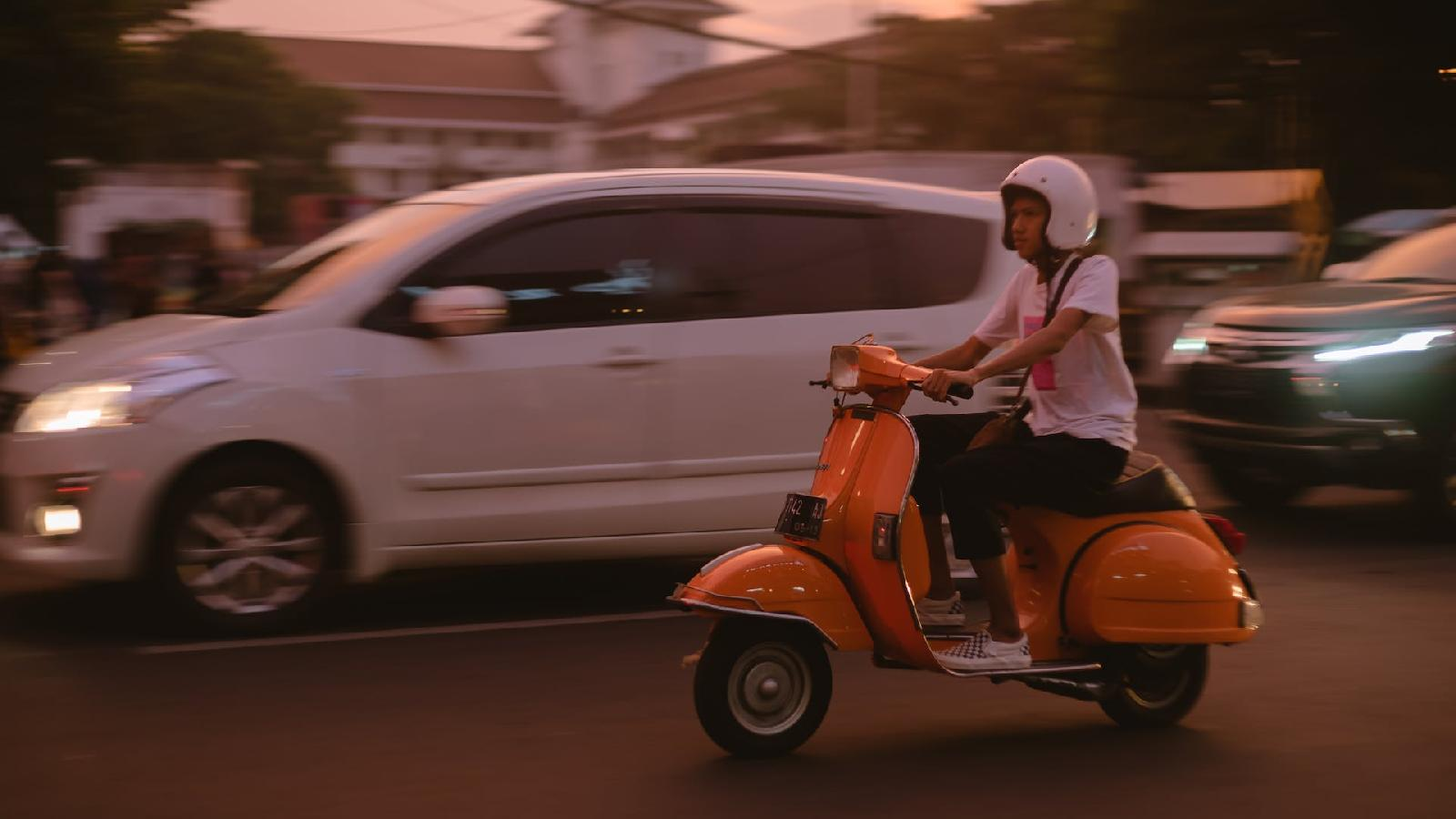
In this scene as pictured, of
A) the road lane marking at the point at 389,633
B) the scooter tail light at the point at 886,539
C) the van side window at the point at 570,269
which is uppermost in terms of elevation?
the van side window at the point at 570,269

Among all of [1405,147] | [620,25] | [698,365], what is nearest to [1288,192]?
[1405,147]

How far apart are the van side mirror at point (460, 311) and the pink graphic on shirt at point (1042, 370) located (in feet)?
7.79

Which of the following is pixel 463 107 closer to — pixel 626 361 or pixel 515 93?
pixel 515 93

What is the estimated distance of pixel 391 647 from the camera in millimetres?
6320

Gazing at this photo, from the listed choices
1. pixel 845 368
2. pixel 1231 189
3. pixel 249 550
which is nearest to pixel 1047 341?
pixel 845 368

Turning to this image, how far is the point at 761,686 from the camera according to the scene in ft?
15.6

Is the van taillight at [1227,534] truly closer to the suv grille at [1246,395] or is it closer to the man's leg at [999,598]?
the man's leg at [999,598]

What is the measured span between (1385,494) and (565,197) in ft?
20.2

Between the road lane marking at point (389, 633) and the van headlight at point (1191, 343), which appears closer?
the road lane marking at point (389, 633)

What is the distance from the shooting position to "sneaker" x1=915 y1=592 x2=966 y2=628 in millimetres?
4988

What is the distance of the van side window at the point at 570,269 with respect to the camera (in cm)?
682

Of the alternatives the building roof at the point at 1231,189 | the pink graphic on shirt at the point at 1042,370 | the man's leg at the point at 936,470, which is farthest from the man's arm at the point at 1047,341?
the building roof at the point at 1231,189

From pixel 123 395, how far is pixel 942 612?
314 cm

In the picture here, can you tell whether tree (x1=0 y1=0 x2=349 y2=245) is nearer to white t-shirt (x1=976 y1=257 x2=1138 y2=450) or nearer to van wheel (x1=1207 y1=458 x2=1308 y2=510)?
van wheel (x1=1207 y1=458 x2=1308 y2=510)
